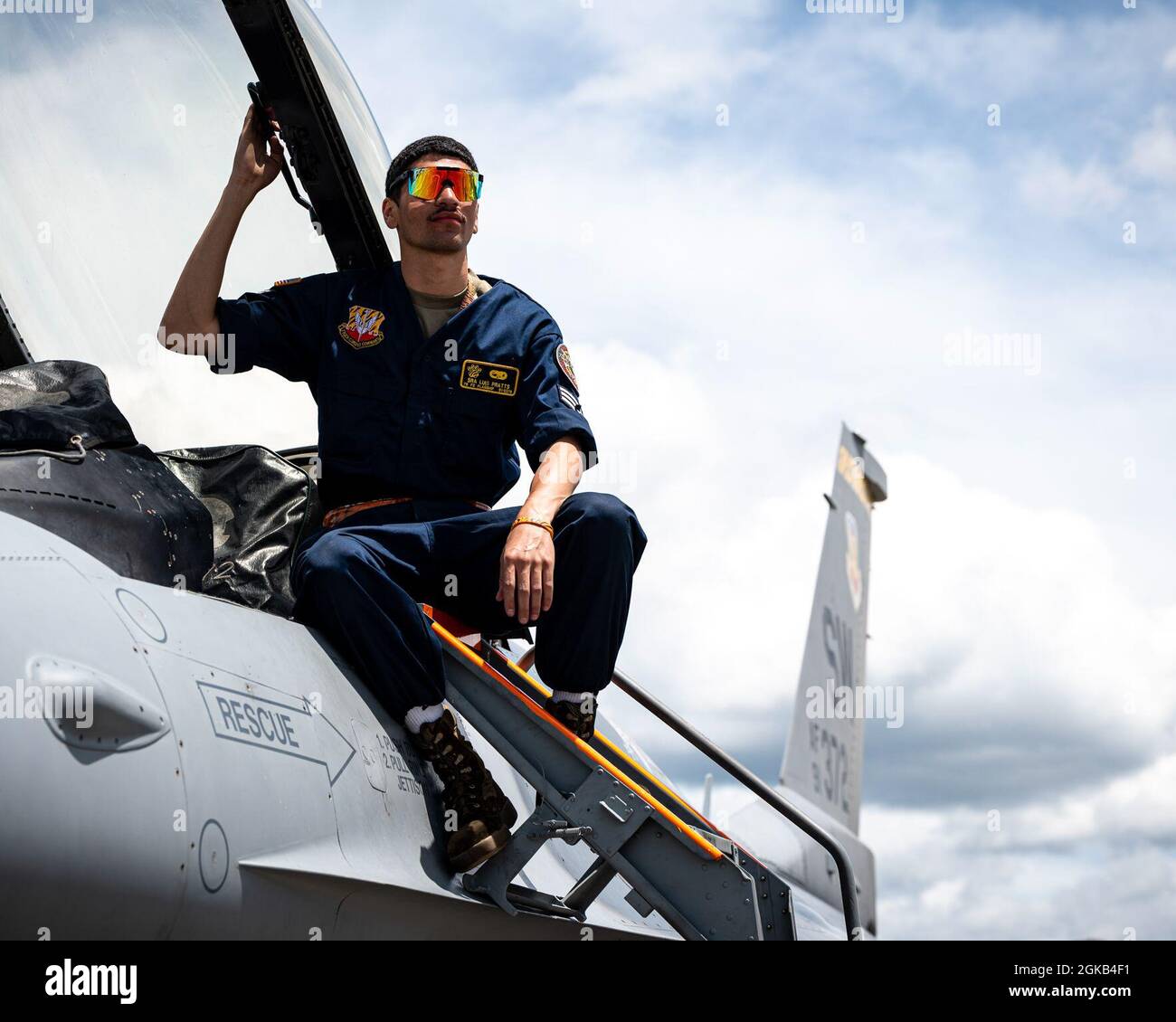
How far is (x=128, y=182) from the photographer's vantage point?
400 centimetres

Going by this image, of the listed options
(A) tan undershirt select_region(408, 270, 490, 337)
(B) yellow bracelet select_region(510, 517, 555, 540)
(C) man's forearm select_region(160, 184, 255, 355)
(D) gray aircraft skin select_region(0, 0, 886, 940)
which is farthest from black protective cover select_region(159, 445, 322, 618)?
(B) yellow bracelet select_region(510, 517, 555, 540)

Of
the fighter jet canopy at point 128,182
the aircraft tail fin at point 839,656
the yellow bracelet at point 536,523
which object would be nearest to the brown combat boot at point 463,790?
the yellow bracelet at point 536,523

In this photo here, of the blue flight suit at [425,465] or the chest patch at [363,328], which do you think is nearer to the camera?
the blue flight suit at [425,465]

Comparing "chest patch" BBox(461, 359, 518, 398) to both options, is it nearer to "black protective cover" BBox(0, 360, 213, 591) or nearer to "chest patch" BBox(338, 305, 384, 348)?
"chest patch" BBox(338, 305, 384, 348)

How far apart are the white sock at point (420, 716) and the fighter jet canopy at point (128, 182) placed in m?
1.65

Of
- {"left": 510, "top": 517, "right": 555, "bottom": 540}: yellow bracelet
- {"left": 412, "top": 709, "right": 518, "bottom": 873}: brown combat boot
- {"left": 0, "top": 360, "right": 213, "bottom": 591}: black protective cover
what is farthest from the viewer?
{"left": 510, "top": 517, "right": 555, "bottom": 540}: yellow bracelet

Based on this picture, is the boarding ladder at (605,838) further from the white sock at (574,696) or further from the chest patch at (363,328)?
the chest patch at (363,328)

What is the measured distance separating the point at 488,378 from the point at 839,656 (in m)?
8.31

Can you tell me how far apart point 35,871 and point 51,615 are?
38 centimetres

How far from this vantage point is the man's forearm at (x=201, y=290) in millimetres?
3227

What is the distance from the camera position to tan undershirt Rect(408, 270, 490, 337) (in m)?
3.37

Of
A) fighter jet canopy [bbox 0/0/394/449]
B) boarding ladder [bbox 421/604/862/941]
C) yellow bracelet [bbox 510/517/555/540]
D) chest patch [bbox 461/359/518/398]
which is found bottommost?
boarding ladder [bbox 421/604/862/941]
